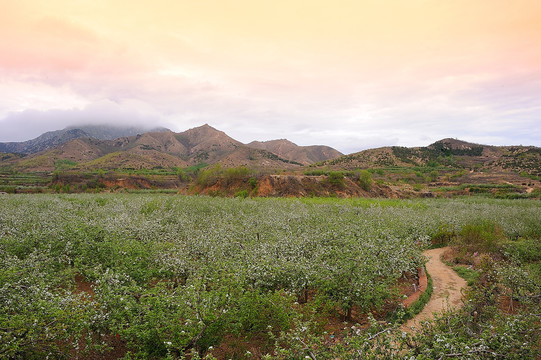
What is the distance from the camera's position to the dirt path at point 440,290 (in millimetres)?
9618

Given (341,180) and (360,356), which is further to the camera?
(341,180)

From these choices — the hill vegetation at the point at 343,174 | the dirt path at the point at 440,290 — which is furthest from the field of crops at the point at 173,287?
the hill vegetation at the point at 343,174

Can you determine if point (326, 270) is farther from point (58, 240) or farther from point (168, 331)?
point (58, 240)

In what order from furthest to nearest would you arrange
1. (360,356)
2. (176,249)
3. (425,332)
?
1. (176,249)
2. (425,332)
3. (360,356)

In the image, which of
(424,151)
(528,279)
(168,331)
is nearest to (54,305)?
(168,331)

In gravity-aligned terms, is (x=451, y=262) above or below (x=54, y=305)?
below

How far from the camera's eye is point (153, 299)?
6660 mm

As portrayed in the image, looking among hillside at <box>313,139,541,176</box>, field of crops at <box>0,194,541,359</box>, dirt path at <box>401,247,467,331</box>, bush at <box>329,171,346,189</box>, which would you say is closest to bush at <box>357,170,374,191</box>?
bush at <box>329,171,346,189</box>

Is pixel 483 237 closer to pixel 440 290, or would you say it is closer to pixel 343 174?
pixel 440 290

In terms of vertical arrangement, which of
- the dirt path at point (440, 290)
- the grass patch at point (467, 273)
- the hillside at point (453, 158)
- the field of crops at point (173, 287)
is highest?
the hillside at point (453, 158)

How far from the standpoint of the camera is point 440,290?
1202cm

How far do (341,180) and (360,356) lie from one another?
5265cm

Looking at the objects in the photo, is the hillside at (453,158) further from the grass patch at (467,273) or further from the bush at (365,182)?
the grass patch at (467,273)

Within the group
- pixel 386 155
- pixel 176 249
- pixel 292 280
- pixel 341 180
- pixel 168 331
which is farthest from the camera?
pixel 386 155
